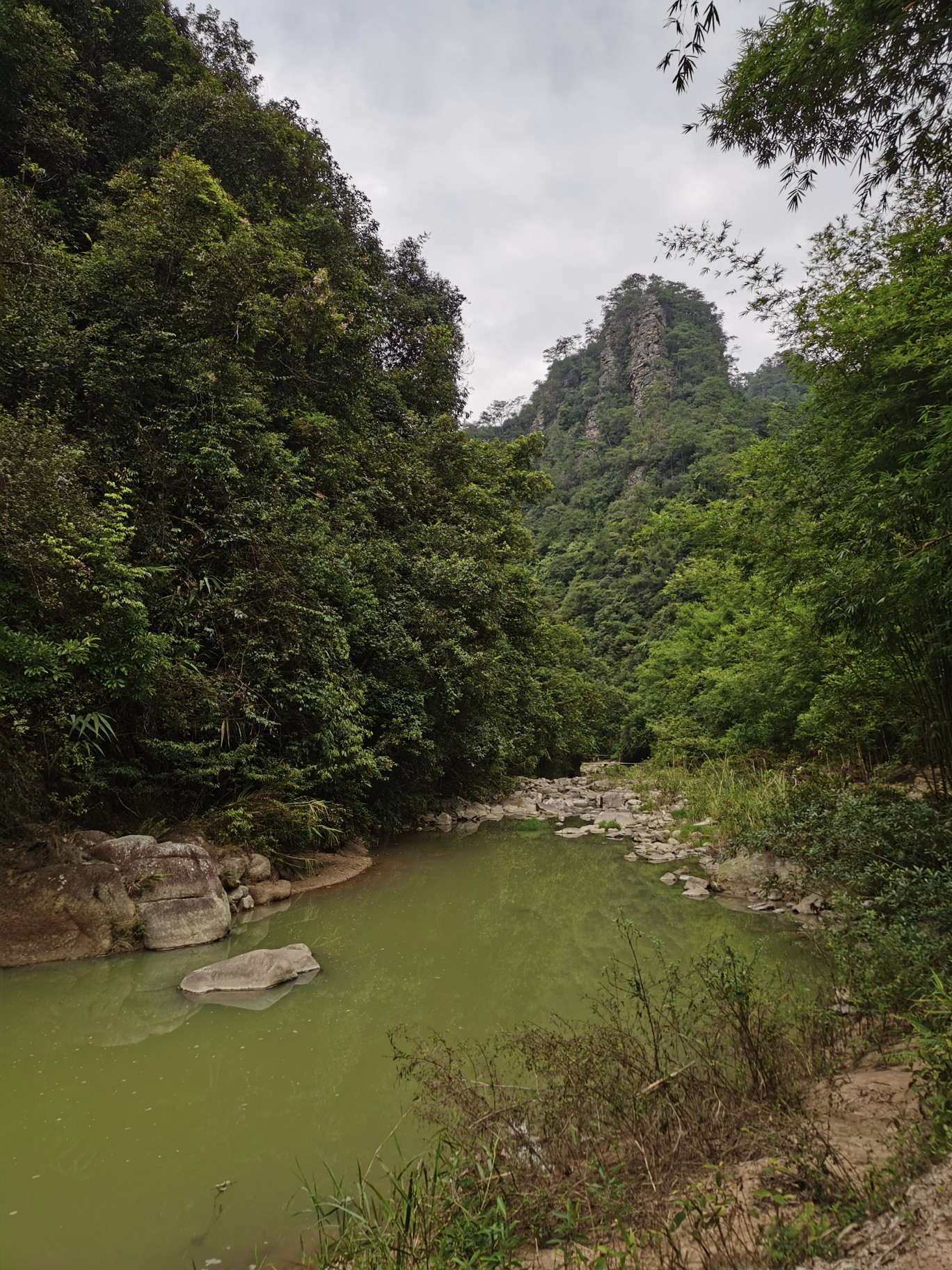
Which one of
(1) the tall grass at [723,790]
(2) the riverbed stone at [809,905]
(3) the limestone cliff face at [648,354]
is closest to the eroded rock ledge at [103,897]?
(2) the riverbed stone at [809,905]

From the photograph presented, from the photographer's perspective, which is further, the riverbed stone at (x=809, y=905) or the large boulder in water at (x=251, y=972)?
the riverbed stone at (x=809, y=905)

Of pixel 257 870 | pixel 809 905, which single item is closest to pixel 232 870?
pixel 257 870

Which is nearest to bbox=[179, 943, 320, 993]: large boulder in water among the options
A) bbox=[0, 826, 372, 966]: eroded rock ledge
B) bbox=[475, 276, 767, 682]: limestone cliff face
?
bbox=[0, 826, 372, 966]: eroded rock ledge

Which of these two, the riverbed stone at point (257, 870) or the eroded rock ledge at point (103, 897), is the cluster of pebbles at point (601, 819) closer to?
the riverbed stone at point (257, 870)

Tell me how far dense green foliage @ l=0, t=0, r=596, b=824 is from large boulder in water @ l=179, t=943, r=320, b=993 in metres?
2.59

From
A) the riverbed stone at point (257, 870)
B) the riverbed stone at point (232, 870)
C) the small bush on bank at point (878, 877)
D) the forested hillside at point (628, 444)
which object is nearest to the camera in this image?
the small bush on bank at point (878, 877)

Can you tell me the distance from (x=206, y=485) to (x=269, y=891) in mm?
5699

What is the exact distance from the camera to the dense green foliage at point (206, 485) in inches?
262

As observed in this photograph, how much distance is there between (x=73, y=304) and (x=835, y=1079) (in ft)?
37.2

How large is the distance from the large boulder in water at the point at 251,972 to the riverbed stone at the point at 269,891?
1868 millimetres

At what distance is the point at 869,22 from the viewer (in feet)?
11.1

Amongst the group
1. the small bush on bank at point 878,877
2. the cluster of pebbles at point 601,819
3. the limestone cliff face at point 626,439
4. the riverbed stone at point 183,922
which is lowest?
the cluster of pebbles at point 601,819

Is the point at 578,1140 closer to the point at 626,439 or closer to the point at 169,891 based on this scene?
the point at 169,891

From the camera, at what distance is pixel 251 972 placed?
5496 millimetres
